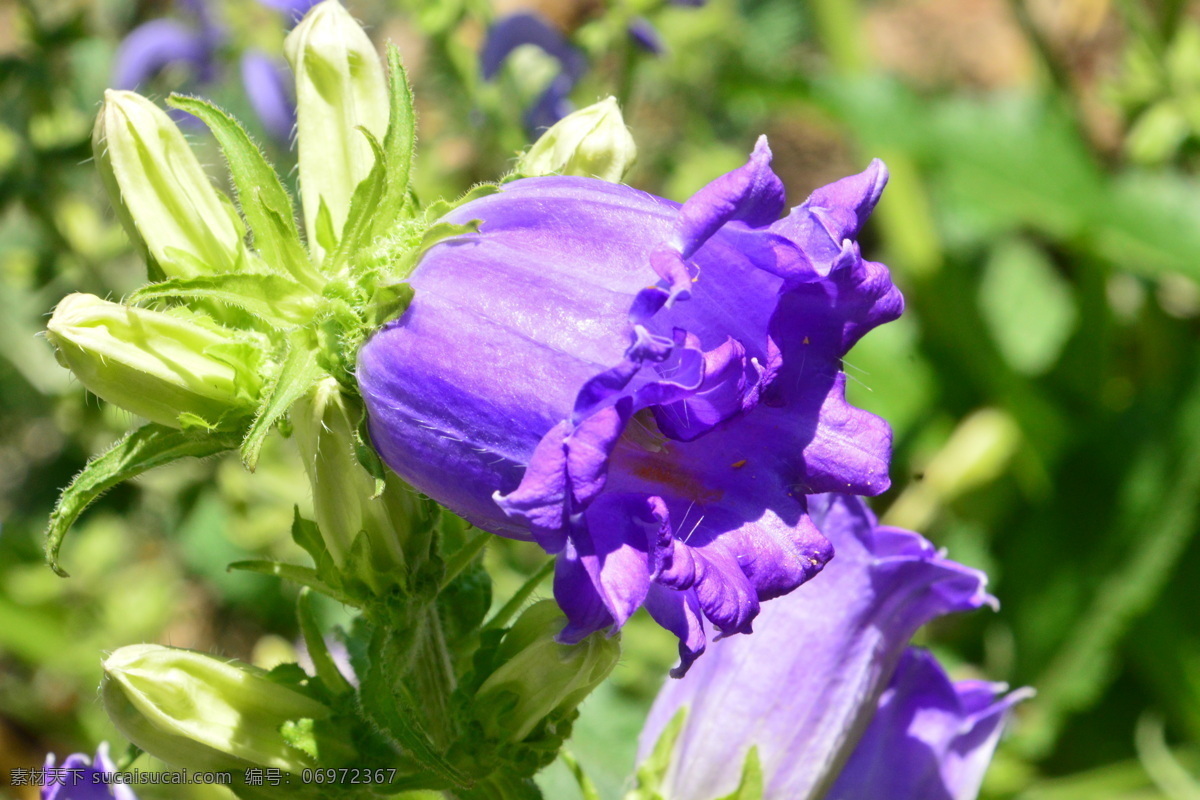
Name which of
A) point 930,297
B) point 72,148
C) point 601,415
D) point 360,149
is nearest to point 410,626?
point 601,415

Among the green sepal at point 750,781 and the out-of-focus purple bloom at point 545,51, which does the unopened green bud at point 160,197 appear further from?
the out-of-focus purple bloom at point 545,51

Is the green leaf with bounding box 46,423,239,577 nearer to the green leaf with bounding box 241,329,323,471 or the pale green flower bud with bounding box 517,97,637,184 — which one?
the green leaf with bounding box 241,329,323,471

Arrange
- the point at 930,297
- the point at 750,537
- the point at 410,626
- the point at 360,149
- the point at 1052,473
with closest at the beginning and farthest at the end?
the point at 750,537 < the point at 410,626 < the point at 360,149 < the point at 1052,473 < the point at 930,297

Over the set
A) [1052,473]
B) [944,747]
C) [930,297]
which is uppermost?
[944,747]

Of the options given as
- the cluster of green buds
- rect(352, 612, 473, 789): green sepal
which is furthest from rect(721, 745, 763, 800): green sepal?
rect(352, 612, 473, 789): green sepal

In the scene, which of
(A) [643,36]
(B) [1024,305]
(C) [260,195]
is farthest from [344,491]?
(B) [1024,305]

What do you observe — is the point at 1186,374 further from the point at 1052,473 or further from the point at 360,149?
the point at 360,149

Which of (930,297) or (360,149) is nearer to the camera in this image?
(360,149)

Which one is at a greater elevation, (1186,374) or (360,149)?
(360,149)
